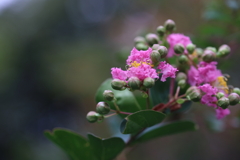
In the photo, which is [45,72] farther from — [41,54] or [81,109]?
[81,109]

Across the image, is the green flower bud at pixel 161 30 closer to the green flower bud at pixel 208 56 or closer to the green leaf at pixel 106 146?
the green flower bud at pixel 208 56

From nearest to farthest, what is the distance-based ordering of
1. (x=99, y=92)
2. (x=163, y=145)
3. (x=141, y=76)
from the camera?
(x=141, y=76), (x=99, y=92), (x=163, y=145)

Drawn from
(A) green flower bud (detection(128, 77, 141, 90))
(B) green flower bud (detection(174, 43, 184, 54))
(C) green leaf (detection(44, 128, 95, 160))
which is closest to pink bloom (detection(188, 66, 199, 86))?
(B) green flower bud (detection(174, 43, 184, 54))

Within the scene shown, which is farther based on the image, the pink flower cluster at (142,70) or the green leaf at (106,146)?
the green leaf at (106,146)

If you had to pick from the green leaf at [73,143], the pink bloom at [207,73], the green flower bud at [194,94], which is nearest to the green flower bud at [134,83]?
the green flower bud at [194,94]

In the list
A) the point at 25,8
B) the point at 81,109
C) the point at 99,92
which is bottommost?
the point at 99,92

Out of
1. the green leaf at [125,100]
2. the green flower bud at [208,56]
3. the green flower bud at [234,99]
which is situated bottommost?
the green flower bud at [234,99]

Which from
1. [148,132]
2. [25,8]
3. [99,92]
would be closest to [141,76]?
[99,92]

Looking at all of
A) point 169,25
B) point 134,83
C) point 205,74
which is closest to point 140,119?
point 134,83
